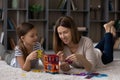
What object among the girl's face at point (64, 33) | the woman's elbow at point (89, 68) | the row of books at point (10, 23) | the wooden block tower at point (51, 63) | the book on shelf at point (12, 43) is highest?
the girl's face at point (64, 33)

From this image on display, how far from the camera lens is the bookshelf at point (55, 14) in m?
4.21

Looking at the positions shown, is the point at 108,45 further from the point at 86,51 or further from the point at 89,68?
the point at 89,68

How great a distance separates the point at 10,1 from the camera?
4.24m

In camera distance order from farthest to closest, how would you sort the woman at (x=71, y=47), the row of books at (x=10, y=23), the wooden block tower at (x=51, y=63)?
the row of books at (x=10, y=23)
the woman at (x=71, y=47)
the wooden block tower at (x=51, y=63)

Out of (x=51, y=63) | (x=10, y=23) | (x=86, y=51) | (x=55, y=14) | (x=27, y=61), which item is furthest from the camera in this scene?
(x=55, y=14)

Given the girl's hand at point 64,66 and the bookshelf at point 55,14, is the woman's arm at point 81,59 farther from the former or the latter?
the bookshelf at point 55,14

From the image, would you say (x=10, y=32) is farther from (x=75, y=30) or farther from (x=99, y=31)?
(x=75, y=30)

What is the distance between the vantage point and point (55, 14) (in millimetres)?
4602

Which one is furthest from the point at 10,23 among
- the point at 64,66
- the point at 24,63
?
the point at 64,66

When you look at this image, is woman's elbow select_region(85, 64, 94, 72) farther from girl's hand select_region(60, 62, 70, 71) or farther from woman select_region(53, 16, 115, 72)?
girl's hand select_region(60, 62, 70, 71)

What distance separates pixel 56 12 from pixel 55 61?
2.91 meters

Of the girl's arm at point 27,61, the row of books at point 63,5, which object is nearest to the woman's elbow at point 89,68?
the girl's arm at point 27,61

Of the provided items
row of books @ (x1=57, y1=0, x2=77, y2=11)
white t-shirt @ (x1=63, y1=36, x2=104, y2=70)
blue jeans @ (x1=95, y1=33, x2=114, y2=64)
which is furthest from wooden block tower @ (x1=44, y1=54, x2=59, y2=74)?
row of books @ (x1=57, y1=0, x2=77, y2=11)

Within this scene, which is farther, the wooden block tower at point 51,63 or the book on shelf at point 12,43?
the book on shelf at point 12,43
